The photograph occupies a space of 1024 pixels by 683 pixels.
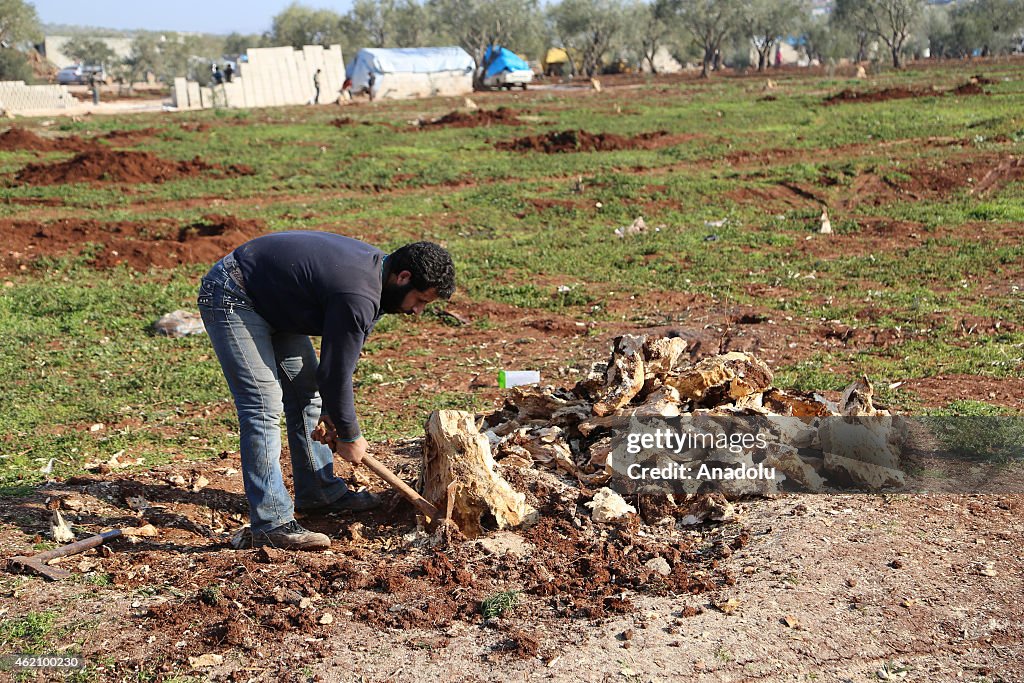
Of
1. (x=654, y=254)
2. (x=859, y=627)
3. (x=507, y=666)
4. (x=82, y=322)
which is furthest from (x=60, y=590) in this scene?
(x=654, y=254)

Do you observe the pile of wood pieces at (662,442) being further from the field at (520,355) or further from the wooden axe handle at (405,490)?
the field at (520,355)

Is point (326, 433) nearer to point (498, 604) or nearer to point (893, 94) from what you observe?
point (498, 604)

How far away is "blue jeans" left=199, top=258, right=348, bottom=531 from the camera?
4.29 m

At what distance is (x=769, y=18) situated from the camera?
5356 cm

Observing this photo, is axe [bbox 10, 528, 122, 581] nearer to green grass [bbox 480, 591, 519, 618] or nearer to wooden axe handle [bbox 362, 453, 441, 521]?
wooden axe handle [bbox 362, 453, 441, 521]

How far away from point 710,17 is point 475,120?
31.0m

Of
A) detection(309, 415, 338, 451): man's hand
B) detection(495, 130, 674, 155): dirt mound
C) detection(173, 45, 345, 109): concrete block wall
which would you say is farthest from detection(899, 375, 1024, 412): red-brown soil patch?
detection(173, 45, 345, 109): concrete block wall

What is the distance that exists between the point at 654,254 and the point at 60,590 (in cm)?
859

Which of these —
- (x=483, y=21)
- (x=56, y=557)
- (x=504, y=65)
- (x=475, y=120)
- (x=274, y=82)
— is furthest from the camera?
(x=483, y=21)

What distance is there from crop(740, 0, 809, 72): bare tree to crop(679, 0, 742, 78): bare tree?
2.44ft

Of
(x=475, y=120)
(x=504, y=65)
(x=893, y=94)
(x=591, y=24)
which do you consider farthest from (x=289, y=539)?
(x=591, y=24)

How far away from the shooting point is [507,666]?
145 inches

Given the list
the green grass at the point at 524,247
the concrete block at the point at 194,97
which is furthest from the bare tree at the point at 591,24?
the green grass at the point at 524,247

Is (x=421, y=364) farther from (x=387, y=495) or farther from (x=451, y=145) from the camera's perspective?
(x=451, y=145)
